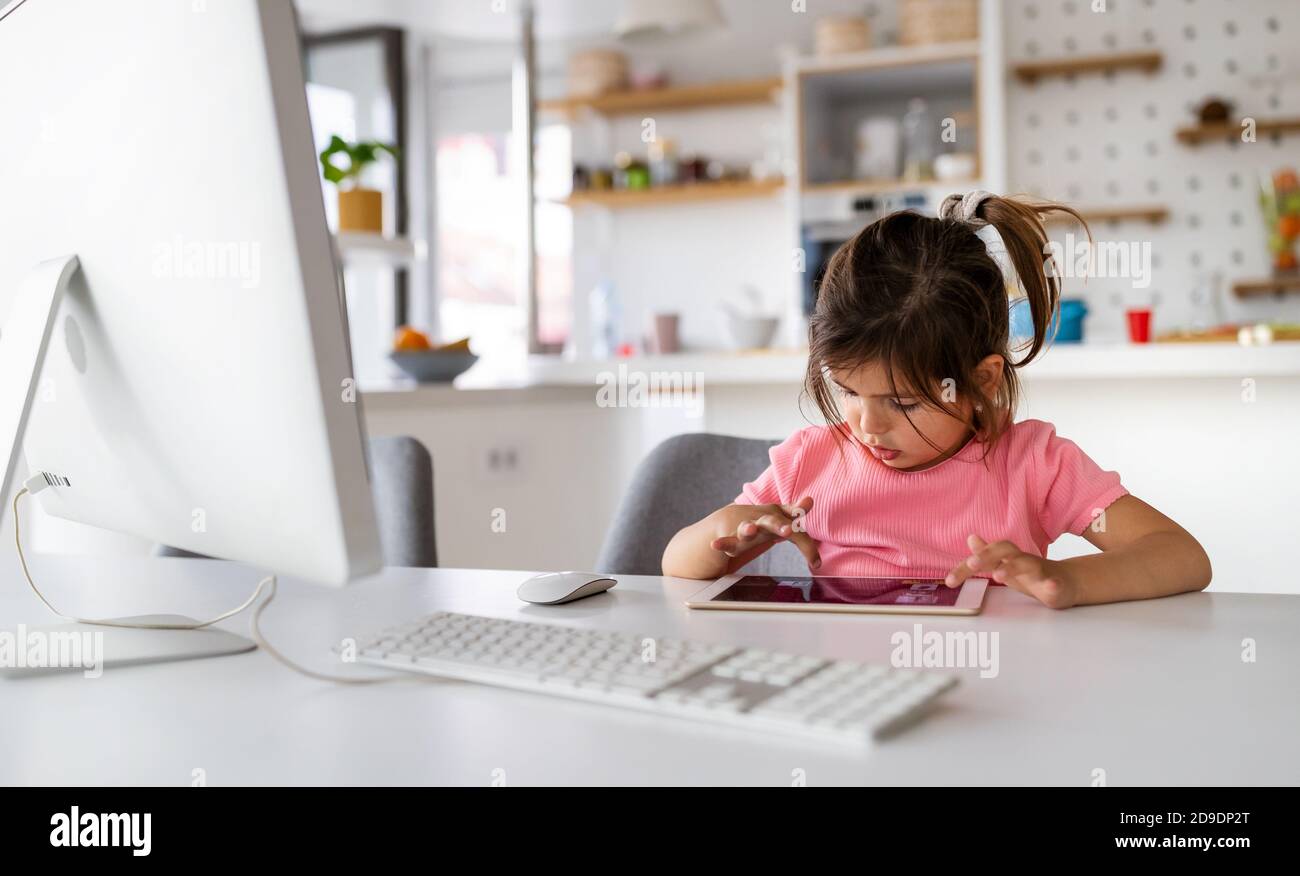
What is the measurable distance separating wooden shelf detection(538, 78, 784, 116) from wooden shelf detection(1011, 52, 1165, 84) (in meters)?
0.89

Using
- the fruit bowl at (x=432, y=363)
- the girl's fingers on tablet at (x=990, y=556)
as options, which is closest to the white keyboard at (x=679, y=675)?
the girl's fingers on tablet at (x=990, y=556)

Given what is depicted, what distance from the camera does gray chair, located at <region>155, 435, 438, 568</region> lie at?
58.1 inches

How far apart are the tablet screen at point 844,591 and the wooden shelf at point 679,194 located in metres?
3.58

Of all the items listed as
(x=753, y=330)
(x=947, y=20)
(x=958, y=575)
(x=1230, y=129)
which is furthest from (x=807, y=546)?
(x=1230, y=129)

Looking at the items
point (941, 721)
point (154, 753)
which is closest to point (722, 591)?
point (941, 721)

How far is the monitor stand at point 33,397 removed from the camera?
0.75 m

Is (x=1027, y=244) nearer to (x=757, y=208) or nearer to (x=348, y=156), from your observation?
(x=348, y=156)

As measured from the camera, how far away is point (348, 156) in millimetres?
2746

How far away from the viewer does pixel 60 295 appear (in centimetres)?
75

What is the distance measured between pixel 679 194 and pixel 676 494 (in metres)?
3.34

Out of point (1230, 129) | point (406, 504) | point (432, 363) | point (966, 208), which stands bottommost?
point (406, 504)

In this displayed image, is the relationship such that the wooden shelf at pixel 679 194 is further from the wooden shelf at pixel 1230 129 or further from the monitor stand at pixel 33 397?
the monitor stand at pixel 33 397

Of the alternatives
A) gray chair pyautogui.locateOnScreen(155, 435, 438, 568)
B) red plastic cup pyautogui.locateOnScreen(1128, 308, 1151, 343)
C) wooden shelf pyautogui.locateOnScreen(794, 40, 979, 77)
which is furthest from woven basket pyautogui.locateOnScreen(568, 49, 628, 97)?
gray chair pyautogui.locateOnScreen(155, 435, 438, 568)

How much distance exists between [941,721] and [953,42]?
389 centimetres
